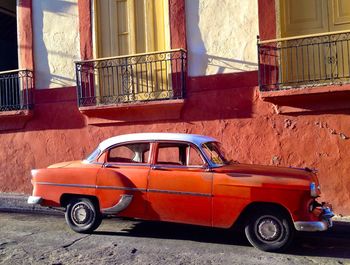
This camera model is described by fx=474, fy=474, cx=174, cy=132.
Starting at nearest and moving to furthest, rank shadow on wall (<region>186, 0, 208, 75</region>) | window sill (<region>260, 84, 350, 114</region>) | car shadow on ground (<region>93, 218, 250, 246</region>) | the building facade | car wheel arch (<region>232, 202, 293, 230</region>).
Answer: car wheel arch (<region>232, 202, 293, 230</region>) → car shadow on ground (<region>93, 218, 250, 246</region>) → window sill (<region>260, 84, 350, 114</region>) → the building facade → shadow on wall (<region>186, 0, 208, 75</region>)

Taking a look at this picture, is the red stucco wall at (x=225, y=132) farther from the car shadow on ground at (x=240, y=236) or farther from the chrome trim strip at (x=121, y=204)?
the chrome trim strip at (x=121, y=204)

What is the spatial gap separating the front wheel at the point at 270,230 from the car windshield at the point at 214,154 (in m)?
0.93

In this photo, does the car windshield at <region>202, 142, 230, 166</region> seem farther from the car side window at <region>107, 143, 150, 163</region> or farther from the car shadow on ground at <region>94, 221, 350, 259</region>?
the car shadow on ground at <region>94, 221, 350, 259</region>

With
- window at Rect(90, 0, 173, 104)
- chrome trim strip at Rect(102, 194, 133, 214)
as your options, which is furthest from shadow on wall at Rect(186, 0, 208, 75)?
chrome trim strip at Rect(102, 194, 133, 214)

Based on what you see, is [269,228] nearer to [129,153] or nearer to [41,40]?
[129,153]

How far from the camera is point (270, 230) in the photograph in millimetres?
6371

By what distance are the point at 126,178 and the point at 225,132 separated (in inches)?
118

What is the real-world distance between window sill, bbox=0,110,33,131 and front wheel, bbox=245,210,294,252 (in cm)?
628

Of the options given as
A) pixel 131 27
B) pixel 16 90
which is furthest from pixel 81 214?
pixel 16 90

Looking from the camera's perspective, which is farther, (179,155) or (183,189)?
(179,155)

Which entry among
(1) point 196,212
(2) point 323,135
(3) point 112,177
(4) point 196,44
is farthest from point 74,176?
(2) point 323,135

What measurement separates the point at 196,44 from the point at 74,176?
12.9 ft

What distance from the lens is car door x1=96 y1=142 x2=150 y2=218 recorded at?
6926 mm

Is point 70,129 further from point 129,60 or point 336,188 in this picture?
point 336,188
